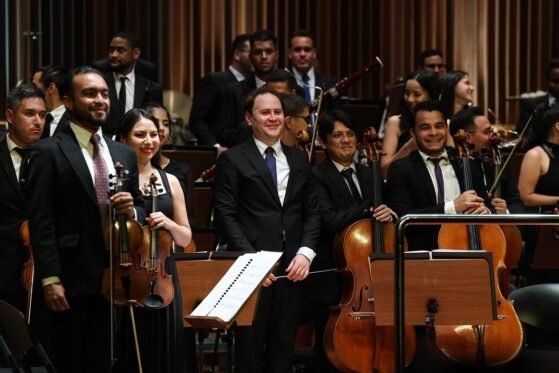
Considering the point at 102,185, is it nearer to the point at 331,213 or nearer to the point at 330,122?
the point at 331,213

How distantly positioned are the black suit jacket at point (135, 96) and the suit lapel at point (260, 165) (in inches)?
57.6

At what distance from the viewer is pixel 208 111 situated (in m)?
7.47

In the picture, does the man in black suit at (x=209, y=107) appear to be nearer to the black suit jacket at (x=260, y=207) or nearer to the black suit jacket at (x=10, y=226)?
the black suit jacket at (x=260, y=207)

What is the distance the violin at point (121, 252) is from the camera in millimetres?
4637

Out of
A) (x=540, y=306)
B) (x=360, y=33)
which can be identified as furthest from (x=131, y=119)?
(x=360, y=33)

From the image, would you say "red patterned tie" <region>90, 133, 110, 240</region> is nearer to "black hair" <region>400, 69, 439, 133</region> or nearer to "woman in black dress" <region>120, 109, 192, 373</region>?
"woman in black dress" <region>120, 109, 192, 373</region>

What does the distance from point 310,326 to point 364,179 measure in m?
0.98

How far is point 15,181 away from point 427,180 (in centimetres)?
192

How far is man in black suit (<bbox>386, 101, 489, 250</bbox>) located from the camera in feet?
19.1

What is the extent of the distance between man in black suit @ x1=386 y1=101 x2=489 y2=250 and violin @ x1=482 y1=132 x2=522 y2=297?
12 cm

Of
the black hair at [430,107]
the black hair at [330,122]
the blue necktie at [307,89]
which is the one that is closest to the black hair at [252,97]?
the black hair at [330,122]

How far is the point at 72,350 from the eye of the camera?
4719 millimetres

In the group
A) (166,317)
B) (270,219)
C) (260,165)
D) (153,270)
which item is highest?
(260,165)

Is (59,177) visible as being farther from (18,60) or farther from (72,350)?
(18,60)
